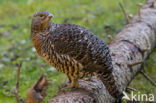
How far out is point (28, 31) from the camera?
8.39 meters

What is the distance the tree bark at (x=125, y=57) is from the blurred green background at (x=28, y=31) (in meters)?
0.54

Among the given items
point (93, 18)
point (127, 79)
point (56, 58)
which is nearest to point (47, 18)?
point (56, 58)

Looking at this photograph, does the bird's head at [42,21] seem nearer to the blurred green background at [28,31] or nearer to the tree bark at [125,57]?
the blurred green background at [28,31]

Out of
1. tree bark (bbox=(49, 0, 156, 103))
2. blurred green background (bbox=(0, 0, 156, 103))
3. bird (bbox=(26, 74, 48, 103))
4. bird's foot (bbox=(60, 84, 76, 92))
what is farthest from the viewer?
blurred green background (bbox=(0, 0, 156, 103))

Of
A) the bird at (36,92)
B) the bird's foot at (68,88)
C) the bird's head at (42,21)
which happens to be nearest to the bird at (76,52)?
the bird's head at (42,21)

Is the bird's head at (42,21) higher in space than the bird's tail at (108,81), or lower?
higher

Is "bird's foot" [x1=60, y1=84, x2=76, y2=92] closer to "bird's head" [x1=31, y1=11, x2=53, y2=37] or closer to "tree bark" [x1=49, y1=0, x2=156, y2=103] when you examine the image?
"tree bark" [x1=49, y1=0, x2=156, y2=103]

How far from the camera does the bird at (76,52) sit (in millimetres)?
3746

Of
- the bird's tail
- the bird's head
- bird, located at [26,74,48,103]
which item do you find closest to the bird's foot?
the bird's tail

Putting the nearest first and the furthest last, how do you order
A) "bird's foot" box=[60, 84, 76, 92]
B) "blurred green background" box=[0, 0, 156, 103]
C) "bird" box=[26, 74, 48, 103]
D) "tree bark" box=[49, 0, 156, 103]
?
"bird" box=[26, 74, 48, 103] < "tree bark" box=[49, 0, 156, 103] < "bird's foot" box=[60, 84, 76, 92] < "blurred green background" box=[0, 0, 156, 103]

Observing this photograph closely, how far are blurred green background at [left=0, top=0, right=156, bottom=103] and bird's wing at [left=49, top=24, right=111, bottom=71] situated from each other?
72 centimetres

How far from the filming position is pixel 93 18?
8.59m

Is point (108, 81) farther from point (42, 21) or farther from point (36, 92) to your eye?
point (42, 21)

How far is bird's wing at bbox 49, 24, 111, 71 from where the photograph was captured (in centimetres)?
374
